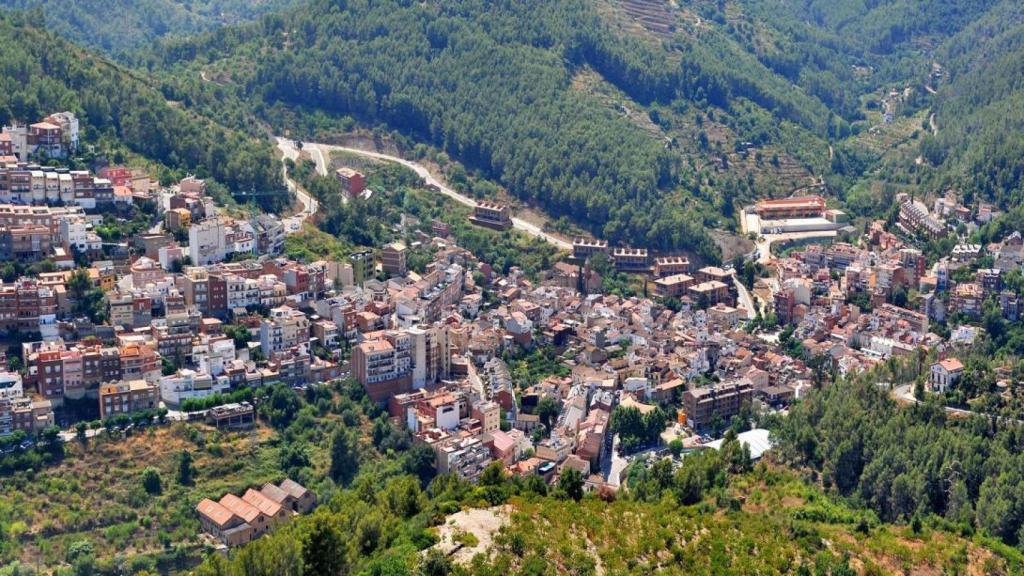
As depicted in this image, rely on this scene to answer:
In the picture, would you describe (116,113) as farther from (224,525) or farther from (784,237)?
(784,237)

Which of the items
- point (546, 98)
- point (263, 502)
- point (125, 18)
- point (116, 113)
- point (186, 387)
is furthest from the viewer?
point (125, 18)

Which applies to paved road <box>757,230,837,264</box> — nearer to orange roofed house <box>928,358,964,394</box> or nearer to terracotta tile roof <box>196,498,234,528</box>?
orange roofed house <box>928,358,964,394</box>

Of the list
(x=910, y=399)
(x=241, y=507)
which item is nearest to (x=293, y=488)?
(x=241, y=507)

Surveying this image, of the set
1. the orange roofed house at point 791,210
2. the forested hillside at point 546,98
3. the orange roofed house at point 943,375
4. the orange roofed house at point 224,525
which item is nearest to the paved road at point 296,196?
the forested hillside at point 546,98

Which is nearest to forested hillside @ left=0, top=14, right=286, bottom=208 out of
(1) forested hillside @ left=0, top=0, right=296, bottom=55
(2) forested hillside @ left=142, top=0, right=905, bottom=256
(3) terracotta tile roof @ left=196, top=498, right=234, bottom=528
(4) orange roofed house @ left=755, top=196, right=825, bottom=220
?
(2) forested hillside @ left=142, top=0, right=905, bottom=256

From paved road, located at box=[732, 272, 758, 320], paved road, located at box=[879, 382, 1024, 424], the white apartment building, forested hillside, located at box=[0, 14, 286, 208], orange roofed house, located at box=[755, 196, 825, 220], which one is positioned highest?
forested hillside, located at box=[0, 14, 286, 208]

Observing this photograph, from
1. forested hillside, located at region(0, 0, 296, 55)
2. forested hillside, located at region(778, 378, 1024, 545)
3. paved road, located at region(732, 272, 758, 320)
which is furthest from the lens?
forested hillside, located at region(0, 0, 296, 55)
